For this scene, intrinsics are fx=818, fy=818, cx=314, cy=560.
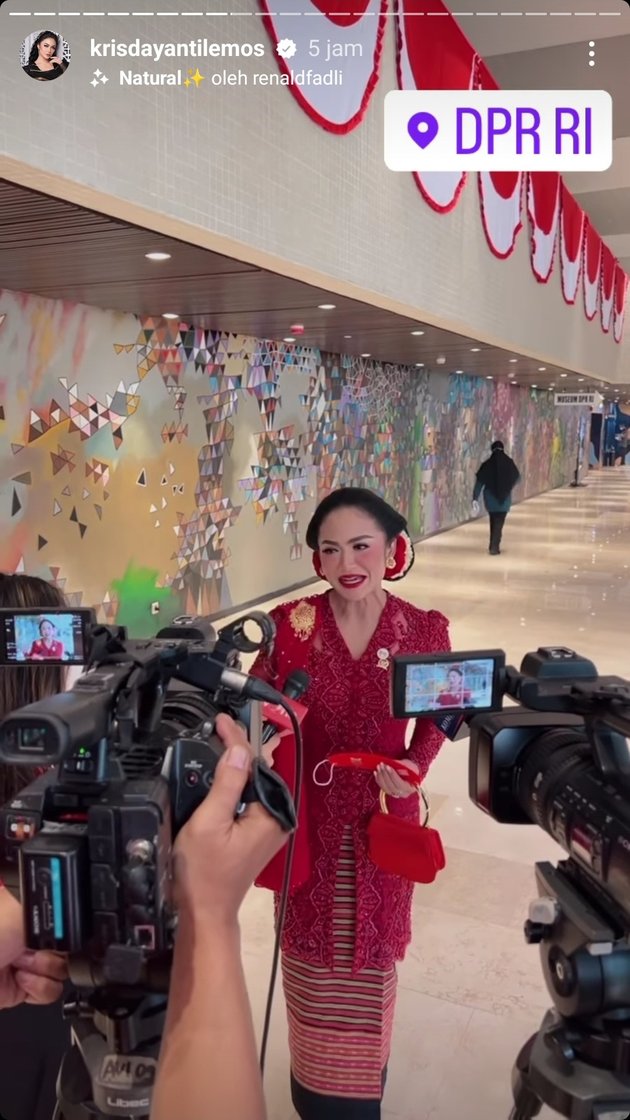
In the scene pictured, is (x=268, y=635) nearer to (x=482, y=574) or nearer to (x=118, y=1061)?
(x=118, y=1061)

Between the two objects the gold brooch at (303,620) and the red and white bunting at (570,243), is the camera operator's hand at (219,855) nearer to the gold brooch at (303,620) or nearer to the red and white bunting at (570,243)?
the gold brooch at (303,620)

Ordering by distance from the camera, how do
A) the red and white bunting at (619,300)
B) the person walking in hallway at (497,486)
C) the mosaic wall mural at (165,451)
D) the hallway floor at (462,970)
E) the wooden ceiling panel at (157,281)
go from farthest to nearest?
the red and white bunting at (619,300)
the person walking in hallway at (497,486)
the mosaic wall mural at (165,451)
the wooden ceiling panel at (157,281)
the hallway floor at (462,970)

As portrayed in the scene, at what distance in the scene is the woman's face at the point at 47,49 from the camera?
2518 mm

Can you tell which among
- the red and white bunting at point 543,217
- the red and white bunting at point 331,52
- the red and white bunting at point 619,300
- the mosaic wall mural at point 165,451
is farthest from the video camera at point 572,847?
the red and white bunting at point 619,300

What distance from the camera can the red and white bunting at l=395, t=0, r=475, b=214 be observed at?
17.5 feet

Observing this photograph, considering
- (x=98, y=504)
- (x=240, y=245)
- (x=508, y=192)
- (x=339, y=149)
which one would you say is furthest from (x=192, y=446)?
(x=508, y=192)

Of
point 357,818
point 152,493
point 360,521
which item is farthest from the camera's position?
point 152,493

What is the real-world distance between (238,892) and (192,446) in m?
5.42

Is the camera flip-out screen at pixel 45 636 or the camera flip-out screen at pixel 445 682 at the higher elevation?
the camera flip-out screen at pixel 45 636

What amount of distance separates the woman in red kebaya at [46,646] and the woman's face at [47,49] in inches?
89.3

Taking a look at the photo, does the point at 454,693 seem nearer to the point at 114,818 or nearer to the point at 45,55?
the point at 114,818

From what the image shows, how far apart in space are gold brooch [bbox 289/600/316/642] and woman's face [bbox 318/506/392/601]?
7 cm

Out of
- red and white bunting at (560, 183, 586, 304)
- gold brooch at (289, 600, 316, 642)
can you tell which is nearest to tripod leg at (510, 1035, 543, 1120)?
gold brooch at (289, 600, 316, 642)

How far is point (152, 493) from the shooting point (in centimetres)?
553
